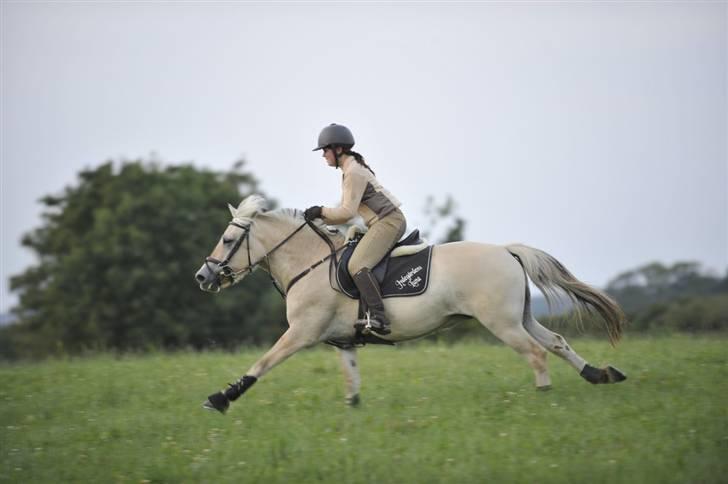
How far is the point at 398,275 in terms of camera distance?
31.4 feet

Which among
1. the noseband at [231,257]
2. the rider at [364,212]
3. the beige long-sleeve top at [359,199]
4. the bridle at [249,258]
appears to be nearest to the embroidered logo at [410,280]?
the rider at [364,212]

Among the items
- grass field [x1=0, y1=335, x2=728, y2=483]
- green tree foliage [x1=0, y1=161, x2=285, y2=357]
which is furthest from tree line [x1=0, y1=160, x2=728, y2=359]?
grass field [x1=0, y1=335, x2=728, y2=483]

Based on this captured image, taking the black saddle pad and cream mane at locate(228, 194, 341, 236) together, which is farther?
cream mane at locate(228, 194, 341, 236)

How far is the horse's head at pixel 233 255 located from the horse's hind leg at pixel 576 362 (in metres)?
3.72

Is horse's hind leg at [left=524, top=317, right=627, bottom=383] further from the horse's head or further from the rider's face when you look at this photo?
the horse's head

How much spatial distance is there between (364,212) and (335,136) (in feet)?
3.25

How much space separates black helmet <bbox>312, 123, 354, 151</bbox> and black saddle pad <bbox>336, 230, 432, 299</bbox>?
1.34 meters

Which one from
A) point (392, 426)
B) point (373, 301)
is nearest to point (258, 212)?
point (373, 301)

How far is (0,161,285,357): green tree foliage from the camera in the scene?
41.7 metres

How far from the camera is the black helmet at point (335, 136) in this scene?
32.0 ft

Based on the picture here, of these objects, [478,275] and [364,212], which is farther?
[364,212]

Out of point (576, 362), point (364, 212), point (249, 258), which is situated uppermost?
point (364, 212)

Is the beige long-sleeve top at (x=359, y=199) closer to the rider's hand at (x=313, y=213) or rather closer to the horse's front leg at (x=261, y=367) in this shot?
the rider's hand at (x=313, y=213)

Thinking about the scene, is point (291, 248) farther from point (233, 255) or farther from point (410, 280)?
point (410, 280)
